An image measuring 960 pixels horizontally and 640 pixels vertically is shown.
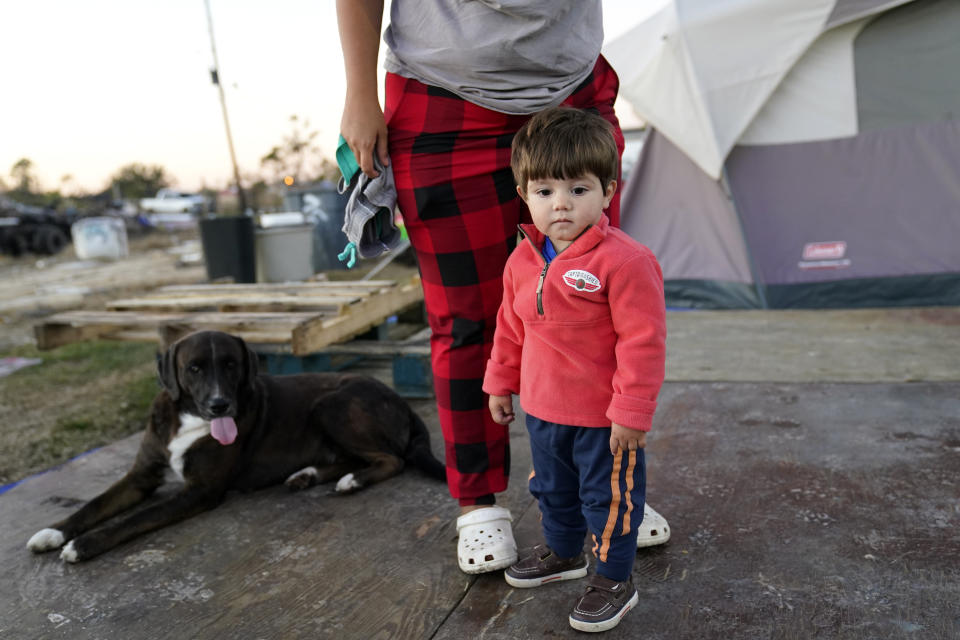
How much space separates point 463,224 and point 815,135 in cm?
410

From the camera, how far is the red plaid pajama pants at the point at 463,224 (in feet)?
6.02

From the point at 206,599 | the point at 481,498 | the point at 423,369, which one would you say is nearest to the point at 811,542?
the point at 481,498

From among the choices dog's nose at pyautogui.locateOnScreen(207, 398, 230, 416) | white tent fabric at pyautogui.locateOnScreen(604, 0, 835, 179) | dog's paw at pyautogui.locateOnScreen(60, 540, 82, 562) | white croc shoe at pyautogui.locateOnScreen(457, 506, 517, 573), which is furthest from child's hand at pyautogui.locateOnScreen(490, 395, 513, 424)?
white tent fabric at pyautogui.locateOnScreen(604, 0, 835, 179)

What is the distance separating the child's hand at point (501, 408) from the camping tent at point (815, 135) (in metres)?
3.90

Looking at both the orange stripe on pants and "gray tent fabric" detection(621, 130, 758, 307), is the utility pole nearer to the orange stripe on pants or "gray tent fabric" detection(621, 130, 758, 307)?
"gray tent fabric" detection(621, 130, 758, 307)

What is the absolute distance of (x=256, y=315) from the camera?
342 cm

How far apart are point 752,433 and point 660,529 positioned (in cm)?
102

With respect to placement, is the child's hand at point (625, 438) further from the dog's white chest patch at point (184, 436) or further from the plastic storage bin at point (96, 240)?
the plastic storage bin at point (96, 240)

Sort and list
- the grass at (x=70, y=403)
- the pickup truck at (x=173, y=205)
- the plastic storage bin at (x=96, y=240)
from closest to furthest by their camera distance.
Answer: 1. the grass at (x=70, y=403)
2. the plastic storage bin at (x=96, y=240)
3. the pickup truck at (x=173, y=205)

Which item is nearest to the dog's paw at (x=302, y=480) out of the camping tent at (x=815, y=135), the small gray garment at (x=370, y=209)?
the small gray garment at (x=370, y=209)

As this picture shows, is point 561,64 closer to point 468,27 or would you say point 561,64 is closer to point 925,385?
point 468,27

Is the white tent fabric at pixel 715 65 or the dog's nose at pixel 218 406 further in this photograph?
the white tent fabric at pixel 715 65

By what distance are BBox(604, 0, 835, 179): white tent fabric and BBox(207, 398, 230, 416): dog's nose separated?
12.8 feet

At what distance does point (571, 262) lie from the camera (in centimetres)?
159
